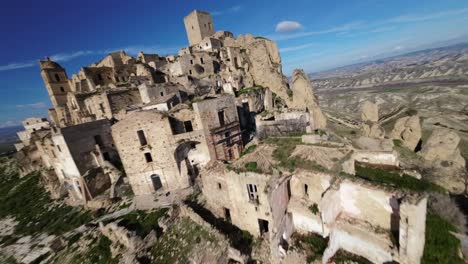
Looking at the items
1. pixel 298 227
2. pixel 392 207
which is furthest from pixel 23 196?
pixel 392 207

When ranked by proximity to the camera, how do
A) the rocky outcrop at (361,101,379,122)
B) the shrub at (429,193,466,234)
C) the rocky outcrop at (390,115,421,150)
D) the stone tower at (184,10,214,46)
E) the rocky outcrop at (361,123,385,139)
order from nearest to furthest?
the shrub at (429,193,466,234) < the rocky outcrop at (390,115,421,150) < the rocky outcrop at (361,123,385,139) < the rocky outcrop at (361,101,379,122) < the stone tower at (184,10,214,46)

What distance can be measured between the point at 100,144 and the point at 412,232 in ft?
96.4

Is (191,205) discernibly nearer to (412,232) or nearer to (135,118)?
(135,118)

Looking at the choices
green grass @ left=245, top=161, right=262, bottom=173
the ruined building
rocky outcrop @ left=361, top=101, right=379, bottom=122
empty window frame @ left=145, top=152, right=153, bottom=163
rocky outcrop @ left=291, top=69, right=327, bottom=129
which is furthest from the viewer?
rocky outcrop @ left=291, top=69, right=327, bottom=129

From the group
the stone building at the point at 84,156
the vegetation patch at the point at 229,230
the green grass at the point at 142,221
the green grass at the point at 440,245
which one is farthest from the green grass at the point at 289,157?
the stone building at the point at 84,156

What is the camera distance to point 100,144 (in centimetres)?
2412

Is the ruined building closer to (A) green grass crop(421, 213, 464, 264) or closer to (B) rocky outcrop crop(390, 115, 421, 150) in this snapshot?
(A) green grass crop(421, 213, 464, 264)

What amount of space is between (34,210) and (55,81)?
2176 centimetres

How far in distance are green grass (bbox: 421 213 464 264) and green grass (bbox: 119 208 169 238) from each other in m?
17.7

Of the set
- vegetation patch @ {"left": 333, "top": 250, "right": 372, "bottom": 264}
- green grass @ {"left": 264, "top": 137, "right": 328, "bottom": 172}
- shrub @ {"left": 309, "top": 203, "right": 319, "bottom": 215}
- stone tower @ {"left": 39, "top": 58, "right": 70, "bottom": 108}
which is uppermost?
stone tower @ {"left": 39, "top": 58, "right": 70, "bottom": 108}

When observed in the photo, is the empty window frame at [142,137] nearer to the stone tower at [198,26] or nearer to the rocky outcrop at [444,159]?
the rocky outcrop at [444,159]

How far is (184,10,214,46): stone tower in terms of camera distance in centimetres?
5388

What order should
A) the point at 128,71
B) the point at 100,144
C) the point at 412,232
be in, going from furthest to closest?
the point at 128,71, the point at 100,144, the point at 412,232

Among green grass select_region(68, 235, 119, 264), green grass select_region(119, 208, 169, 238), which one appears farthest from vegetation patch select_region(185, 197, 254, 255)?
green grass select_region(68, 235, 119, 264)
